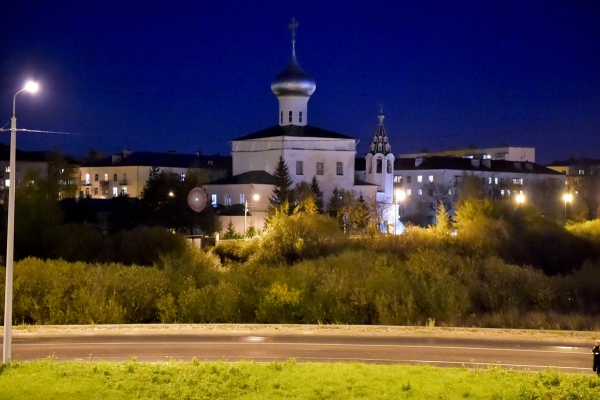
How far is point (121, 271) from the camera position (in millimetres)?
30562

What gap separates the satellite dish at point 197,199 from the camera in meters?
50.0

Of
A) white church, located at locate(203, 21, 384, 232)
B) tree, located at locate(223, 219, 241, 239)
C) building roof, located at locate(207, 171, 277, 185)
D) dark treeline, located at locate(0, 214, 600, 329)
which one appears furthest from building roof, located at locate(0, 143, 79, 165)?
dark treeline, located at locate(0, 214, 600, 329)

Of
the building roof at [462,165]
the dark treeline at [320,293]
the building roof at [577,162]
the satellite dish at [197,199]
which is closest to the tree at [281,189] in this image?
the satellite dish at [197,199]

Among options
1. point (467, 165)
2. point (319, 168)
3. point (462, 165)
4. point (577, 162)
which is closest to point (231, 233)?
point (319, 168)

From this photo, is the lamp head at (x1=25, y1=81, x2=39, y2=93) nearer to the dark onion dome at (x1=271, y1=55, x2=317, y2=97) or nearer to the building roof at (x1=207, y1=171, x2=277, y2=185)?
the building roof at (x1=207, y1=171, x2=277, y2=185)

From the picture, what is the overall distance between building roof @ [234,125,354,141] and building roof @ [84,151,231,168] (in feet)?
44.4

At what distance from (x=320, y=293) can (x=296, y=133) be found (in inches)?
1319

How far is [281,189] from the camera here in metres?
55.6

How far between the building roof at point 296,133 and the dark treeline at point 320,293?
79.9 ft

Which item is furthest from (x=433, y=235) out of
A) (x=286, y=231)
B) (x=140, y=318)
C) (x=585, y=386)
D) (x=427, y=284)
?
(x=585, y=386)

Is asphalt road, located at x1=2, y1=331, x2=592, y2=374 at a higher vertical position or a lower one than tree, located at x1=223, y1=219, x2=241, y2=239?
lower

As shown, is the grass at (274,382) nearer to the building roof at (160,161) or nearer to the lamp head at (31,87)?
the lamp head at (31,87)

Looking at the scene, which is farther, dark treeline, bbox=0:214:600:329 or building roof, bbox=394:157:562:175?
building roof, bbox=394:157:562:175

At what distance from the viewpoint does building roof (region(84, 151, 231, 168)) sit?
73500 millimetres
